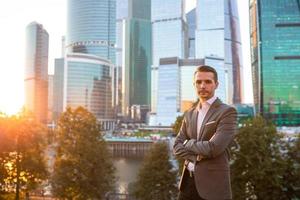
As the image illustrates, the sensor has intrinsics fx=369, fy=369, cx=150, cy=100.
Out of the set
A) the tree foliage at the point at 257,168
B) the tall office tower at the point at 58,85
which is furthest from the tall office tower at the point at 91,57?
the tree foliage at the point at 257,168

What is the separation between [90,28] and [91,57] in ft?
97.5

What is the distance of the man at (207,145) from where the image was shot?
119 inches

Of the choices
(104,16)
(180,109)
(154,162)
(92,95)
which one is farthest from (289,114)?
(104,16)

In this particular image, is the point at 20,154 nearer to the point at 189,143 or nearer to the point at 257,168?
the point at 257,168

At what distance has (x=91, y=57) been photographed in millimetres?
129250

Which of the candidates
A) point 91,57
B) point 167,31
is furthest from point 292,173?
point 167,31

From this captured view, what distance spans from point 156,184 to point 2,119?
826cm

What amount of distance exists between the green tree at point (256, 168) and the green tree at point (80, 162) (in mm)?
5844

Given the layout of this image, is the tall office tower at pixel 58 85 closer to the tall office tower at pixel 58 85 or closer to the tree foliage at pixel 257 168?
the tall office tower at pixel 58 85

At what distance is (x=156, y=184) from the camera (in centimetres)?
1780

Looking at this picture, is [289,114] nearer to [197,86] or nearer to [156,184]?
[156,184]

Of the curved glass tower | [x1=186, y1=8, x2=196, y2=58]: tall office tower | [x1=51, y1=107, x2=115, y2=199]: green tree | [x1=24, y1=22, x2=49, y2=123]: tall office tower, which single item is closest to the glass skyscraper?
the curved glass tower

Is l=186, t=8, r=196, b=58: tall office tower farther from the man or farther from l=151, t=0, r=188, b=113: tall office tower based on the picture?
the man

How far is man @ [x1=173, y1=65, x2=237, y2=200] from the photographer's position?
3021mm
